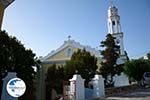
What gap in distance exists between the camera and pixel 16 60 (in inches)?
1035

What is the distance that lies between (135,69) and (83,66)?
9.01m

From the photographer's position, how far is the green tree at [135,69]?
3203 centimetres

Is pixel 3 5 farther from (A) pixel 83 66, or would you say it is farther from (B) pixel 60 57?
(B) pixel 60 57

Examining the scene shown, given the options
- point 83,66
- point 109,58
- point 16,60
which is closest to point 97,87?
point 83,66

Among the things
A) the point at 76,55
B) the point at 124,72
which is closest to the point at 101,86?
the point at 76,55

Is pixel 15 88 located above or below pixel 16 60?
below

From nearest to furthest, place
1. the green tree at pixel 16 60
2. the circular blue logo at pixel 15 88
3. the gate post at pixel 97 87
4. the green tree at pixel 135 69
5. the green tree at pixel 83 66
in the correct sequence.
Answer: the circular blue logo at pixel 15 88, the gate post at pixel 97 87, the green tree at pixel 16 60, the green tree at pixel 83 66, the green tree at pixel 135 69

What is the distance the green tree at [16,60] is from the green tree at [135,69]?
12.4m

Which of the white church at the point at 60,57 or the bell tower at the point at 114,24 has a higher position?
the bell tower at the point at 114,24

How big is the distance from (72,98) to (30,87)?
1100 centimetres

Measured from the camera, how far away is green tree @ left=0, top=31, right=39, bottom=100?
25128 millimetres

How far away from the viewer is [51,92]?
105 ft

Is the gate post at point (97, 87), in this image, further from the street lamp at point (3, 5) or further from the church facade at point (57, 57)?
the church facade at point (57, 57)

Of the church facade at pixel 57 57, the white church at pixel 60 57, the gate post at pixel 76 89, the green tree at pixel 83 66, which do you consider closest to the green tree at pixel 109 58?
the green tree at pixel 83 66
